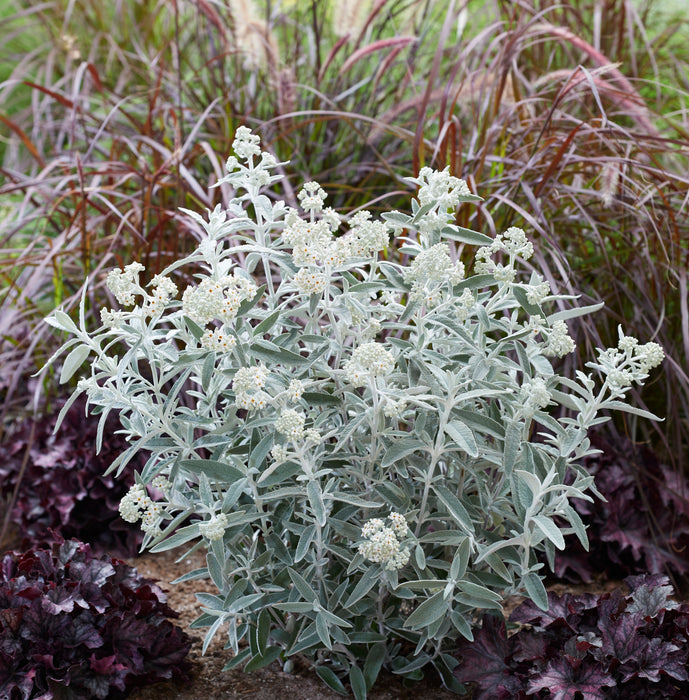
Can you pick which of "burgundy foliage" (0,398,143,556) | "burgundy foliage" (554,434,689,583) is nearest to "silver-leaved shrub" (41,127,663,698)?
"burgundy foliage" (554,434,689,583)

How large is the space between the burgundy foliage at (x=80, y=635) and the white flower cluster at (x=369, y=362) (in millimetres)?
897

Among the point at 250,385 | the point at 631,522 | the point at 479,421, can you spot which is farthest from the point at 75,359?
the point at 631,522

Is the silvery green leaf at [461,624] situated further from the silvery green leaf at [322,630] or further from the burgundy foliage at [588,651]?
the silvery green leaf at [322,630]

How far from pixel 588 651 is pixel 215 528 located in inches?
34.3

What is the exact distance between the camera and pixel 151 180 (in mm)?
2990

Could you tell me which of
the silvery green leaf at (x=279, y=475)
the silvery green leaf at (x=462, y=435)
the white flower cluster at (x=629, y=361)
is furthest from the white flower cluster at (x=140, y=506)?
the white flower cluster at (x=629, y=361)

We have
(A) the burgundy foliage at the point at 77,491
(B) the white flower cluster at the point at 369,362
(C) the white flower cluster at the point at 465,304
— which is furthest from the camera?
(A) the burgundy foliage at the point at 77,491

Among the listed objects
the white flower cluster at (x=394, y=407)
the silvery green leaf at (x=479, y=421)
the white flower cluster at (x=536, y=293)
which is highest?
the white flower cluster at (x=536, y=293)

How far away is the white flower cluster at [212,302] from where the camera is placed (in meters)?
1.60

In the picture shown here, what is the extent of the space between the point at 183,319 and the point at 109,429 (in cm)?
132

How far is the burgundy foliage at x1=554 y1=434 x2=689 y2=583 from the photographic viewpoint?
Answer: 8.59 feet

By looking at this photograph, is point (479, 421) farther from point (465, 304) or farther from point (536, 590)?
point (536, 590)

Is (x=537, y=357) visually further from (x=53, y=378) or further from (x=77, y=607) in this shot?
(x=53, y=378)

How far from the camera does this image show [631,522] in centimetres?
269
